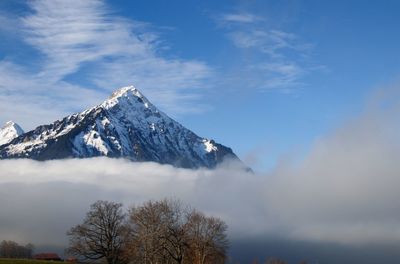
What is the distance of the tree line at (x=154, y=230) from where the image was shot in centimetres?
11962

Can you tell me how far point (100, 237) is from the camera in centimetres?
12975

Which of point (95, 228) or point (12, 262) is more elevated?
point (95, 228)

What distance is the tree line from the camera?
119625 mm

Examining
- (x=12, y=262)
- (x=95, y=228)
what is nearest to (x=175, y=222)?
(x=95, y=228)

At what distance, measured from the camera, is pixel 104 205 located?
5251 inches

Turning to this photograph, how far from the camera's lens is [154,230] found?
383 feet

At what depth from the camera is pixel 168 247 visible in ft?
405

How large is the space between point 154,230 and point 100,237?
18510mm

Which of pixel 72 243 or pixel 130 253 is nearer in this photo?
pixel 130 253

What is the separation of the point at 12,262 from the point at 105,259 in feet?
106

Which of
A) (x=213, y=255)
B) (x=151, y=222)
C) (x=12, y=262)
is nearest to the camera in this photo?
(x=12, y=262)

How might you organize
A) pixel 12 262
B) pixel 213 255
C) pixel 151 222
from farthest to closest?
pixel 213 255 < pixel 151 222 < pixel 12 262

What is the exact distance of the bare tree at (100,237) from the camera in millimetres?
127688

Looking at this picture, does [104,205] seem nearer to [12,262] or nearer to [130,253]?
[130,253]
